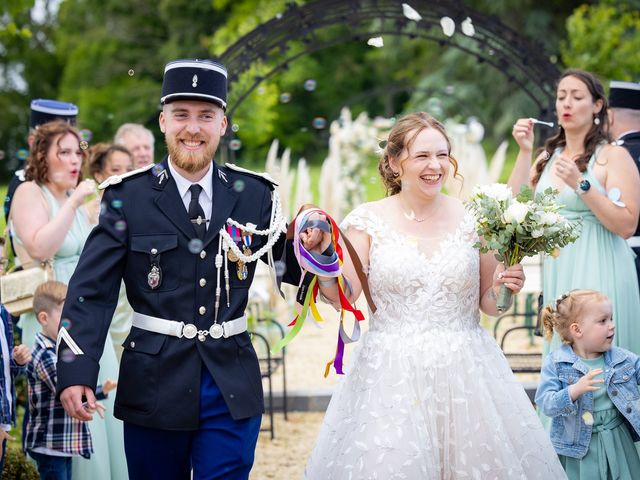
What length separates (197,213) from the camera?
3.86 metres

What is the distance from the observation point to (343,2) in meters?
8.57

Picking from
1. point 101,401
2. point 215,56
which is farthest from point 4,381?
point 215,56

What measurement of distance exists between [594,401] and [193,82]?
97.9 inches

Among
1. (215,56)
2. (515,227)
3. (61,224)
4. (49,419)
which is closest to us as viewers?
(515,227)

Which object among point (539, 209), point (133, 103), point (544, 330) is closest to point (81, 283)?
point (539, 209)

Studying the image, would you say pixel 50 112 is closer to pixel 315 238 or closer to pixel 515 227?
pixel 315 238

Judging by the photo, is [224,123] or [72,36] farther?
[72,36]

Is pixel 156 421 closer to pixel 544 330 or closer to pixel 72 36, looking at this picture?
pixel 544 330

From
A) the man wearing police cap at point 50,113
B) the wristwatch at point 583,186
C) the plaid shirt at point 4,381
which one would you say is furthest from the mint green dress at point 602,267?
the man wearing police cap at point 50,113

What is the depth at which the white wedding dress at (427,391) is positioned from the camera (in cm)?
396

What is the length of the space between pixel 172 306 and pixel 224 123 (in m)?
0.83

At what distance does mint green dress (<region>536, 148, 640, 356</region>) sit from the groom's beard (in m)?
2.42

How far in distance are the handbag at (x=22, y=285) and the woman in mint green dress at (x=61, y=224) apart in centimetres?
7

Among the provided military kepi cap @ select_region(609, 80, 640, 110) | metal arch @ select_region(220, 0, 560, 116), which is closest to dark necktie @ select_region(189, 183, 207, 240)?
military kepi cap @ select_region(609, 80, 640, 110)
